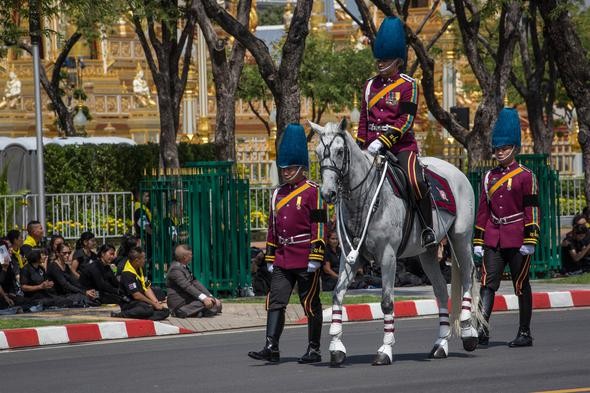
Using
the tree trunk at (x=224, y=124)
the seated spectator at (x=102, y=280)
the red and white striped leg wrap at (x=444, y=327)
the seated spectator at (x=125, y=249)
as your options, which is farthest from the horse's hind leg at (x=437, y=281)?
the tree trunk at (x=224, y=124)

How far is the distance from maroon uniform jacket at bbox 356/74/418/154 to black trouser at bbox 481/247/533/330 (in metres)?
1.52

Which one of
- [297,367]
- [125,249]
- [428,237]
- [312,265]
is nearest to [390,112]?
[428,237]

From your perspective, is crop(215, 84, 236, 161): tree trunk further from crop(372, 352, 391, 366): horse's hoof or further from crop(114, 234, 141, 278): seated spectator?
crop(372, 352, 391, 366): horse's hoof

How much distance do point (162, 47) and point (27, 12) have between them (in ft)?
31.3

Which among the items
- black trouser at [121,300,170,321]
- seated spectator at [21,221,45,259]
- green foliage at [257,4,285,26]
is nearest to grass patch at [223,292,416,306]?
black trouser at [121,300,170,321]

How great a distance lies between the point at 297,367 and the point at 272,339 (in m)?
0.40

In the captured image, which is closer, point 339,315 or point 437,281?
point 339,315

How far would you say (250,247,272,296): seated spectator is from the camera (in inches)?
858

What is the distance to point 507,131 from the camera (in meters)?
14.3

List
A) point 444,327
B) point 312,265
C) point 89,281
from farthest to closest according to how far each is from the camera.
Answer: point 89,281
point 444,327
point 312,265

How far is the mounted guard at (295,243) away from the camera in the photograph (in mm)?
13320

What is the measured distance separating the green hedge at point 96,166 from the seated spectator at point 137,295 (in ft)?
46.8

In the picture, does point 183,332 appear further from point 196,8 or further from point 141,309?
point 196,8

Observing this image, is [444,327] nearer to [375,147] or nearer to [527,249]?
[527,249]
